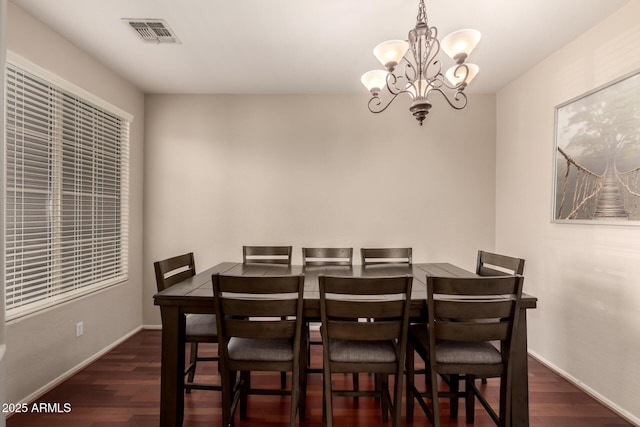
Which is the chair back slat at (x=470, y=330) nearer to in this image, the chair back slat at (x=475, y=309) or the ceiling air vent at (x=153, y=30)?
the chair back slat at (x=475, y=309)

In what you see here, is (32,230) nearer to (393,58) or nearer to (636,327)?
(393,58)

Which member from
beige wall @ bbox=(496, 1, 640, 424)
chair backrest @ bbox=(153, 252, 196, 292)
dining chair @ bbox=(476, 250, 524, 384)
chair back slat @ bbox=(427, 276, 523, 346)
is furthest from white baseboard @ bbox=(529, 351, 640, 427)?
chair backrest @ bbox=(153, 252, 196, 292)

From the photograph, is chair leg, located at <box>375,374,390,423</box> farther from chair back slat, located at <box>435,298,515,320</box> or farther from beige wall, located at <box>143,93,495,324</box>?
beige wall, located at <box>143,93,495,324</box>

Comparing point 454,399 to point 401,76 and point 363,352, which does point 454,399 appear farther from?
point 401,76

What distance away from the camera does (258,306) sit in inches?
66.9

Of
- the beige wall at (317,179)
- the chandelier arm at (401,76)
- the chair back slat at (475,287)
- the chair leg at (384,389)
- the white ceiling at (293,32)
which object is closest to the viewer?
the chair back slat at (475,287)

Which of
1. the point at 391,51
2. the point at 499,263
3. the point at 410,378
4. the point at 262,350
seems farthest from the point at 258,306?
the point at 499,263

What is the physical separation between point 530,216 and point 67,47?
4.23 meters

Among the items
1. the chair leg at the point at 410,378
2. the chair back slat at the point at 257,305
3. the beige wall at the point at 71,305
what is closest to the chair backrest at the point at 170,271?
the chair back slat at the point at 257,305

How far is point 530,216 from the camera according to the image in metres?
3.09

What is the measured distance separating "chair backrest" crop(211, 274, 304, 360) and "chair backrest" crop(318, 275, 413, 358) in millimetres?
144

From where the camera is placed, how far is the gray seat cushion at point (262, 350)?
1.77 meters

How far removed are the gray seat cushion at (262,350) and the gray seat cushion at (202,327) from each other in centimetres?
29

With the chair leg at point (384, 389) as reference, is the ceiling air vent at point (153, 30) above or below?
above
